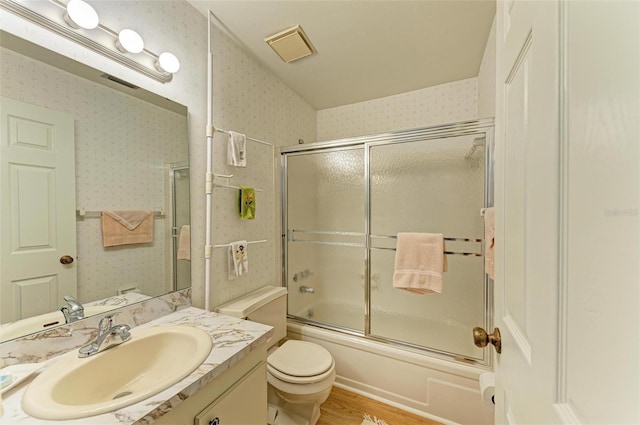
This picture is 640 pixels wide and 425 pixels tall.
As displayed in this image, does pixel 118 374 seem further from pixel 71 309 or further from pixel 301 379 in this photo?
pixel 301 379

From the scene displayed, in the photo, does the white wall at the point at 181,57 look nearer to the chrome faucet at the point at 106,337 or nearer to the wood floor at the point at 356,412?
the chrome faucet at the point at 106,337

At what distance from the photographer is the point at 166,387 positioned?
748 mm

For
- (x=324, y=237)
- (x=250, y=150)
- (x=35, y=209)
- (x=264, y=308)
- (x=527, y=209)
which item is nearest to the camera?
(x=527, y=209)

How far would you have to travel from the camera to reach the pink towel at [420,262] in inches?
65.2

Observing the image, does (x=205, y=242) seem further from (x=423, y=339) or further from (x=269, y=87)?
(x=423, y=339)

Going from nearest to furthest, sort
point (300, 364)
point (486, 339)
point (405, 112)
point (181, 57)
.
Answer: point (486, 339)
point (181, 57)
point (300, 364)
point (405, 112)

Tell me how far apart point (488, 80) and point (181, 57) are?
1908mm

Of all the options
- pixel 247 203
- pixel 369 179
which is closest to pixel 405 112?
pixel 369 179

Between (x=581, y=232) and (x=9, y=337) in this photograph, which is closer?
(x=581, y=232)

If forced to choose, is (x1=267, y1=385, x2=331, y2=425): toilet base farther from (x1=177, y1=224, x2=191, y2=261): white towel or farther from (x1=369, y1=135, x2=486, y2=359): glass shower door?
(x1=177, y1=224, x2=191, y2=261): white towel

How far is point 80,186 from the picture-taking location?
3.27 ft

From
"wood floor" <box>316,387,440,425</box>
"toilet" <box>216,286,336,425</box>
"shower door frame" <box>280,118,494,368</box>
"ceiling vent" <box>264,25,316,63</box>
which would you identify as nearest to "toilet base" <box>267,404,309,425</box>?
"toilet" <box>216,286,336,425</box>

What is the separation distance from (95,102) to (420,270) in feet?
6.40

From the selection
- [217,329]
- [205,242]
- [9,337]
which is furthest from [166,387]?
[205,242]
